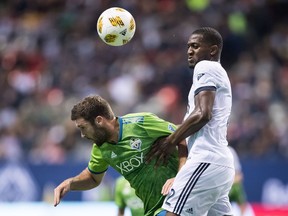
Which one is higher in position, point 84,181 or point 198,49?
point 198,49

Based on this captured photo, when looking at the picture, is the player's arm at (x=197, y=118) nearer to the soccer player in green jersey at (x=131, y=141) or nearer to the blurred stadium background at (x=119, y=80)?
the soccer player in green jersey at (x=131, y=141)

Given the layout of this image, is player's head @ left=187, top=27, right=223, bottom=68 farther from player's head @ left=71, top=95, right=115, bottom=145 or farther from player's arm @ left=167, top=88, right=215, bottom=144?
player's head @ left=71, top=95, right=115, bottom=145

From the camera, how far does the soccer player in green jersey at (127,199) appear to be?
9.06 metres

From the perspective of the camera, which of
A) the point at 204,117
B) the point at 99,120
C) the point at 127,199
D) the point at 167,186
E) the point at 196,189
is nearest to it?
the point at 204,117

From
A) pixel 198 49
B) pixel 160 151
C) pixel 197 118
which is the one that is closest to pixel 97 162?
pixel 160 151

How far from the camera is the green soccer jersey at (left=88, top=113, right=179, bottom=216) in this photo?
7148 millimetres

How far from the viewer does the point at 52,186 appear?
1484 centimetres

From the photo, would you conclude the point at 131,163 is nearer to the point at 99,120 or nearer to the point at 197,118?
the point at 99,120

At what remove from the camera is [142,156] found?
23.5 ft

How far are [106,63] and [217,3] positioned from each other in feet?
8.86

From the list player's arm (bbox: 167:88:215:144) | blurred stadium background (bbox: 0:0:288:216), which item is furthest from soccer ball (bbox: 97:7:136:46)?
blurred stadium background (bbox: 0:0:288:216)

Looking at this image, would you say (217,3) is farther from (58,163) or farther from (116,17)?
(116,17)

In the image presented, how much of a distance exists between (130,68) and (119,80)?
0.36 m

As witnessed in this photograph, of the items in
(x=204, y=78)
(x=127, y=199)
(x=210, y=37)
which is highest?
(x=210, y=37)
